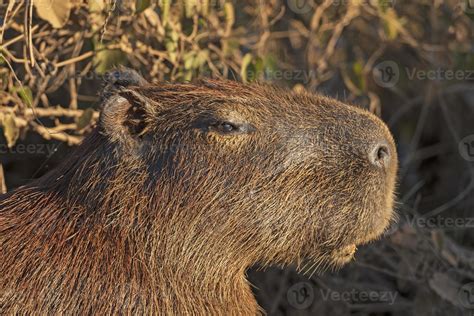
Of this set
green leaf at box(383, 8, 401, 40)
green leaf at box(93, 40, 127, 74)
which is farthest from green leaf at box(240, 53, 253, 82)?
green leaf at box(383, 8, 401, 40)

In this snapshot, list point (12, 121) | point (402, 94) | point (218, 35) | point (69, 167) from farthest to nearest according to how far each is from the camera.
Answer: point (402, 94) < point (218, 35) < point (12, 121) < point (69, 167)

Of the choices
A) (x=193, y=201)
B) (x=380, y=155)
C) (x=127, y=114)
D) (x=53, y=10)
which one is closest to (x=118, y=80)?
(x=127, y=114)

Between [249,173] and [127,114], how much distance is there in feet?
1.73

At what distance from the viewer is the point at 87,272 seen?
3.13m

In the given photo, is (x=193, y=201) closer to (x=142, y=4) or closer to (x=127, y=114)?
(x=127, y=114)

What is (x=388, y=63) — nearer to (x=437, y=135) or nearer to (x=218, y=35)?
(x=437, y=135)

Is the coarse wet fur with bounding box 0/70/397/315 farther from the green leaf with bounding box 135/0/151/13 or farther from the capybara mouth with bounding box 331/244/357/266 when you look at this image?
the green leaf with bounding box 135/0/151/13

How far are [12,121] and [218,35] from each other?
165cm

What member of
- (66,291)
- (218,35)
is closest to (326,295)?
(218,35)

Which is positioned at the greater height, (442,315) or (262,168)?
(262,168)

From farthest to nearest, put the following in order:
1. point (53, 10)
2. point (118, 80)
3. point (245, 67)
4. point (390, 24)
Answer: point (390, 24)
point (245, 67)
point (53, 10)
point (118, 80)

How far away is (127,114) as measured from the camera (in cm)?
326

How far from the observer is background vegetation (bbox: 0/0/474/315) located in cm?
455

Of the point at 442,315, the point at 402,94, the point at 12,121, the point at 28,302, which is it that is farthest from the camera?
the point at 402,94
